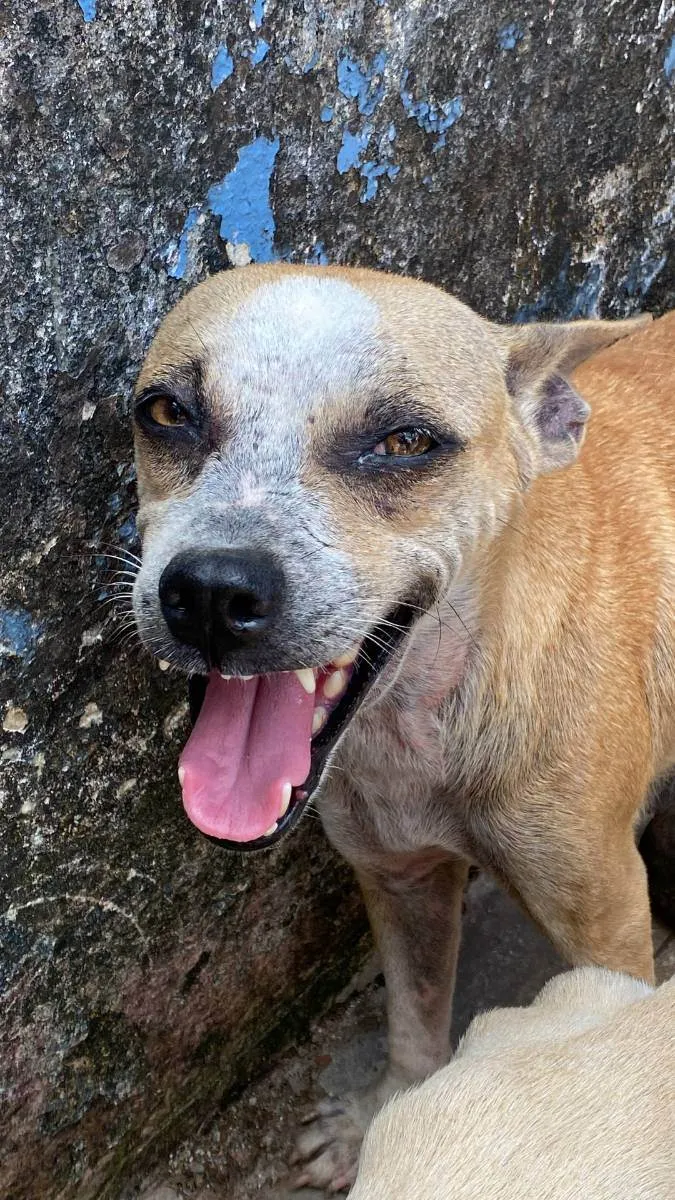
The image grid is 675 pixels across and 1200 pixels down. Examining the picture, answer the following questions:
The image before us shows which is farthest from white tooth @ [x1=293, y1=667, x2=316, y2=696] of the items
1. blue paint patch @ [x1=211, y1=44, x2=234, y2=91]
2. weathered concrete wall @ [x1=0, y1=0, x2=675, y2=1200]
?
blue paint patch @ [x1=211, y1=44, x2=234, y2=91]

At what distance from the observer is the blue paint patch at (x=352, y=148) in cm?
318

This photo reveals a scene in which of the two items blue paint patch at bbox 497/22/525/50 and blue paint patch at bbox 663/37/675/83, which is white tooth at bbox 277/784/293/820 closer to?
blue paint patch at bbox 497/22/525/50

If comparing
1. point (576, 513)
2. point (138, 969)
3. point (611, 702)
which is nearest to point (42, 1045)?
point (138, 969)

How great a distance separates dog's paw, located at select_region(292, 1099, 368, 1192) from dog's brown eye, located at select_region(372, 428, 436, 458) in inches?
95.0

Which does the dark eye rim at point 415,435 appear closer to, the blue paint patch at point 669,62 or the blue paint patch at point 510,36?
the blue paint patch at point 510,36

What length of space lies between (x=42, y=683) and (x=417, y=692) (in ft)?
3.11

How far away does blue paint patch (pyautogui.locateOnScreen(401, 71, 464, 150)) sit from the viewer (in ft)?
10.9

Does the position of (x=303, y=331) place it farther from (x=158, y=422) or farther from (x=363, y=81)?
(x=363, y=81)

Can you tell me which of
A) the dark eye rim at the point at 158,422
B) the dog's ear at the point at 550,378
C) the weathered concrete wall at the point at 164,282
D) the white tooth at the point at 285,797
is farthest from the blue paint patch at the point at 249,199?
the white tooth at the point at 285,797

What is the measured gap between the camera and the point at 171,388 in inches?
104

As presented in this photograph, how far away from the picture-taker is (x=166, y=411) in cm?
269

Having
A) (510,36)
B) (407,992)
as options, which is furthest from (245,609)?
(510,36)

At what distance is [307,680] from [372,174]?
1.51 m

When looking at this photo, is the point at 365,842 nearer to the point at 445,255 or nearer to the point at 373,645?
the point at 373,645
